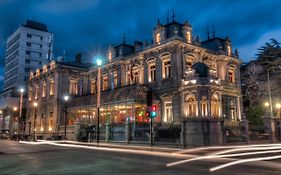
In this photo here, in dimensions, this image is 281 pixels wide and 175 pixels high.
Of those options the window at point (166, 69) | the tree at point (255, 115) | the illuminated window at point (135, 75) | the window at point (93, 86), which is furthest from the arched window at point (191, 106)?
the window at point (93, 86)

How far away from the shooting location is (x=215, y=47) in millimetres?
A: 41875

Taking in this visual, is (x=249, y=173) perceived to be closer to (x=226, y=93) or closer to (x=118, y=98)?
(x=118, y=98)

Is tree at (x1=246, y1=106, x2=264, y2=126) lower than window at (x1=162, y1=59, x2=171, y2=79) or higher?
lower

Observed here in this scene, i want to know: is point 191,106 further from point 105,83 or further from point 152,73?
point 105,83

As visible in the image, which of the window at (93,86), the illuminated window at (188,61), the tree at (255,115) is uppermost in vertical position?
the illuminated window at (188,61)

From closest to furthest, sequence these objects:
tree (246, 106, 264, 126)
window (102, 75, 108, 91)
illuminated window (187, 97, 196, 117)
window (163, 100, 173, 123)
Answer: illuminated window (187, 97, 196, 117), window (163, 100, 173, 123), tree (246, 106, 264, 126), window (102, 75, 108, 91)

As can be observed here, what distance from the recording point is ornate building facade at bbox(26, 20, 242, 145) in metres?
31.3

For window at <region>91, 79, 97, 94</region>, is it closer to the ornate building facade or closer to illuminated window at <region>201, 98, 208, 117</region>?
the ornate building facade

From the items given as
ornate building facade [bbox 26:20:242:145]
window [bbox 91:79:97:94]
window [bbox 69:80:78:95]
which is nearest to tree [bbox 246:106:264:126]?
ornate building facade [bbox 26:20:242:145]

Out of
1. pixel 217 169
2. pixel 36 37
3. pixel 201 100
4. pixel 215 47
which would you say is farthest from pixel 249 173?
pixel 36 37

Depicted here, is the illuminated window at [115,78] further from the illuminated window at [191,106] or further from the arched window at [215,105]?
the arched window at [215,105]

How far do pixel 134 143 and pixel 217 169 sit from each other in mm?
17327

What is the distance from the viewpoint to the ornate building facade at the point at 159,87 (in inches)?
1234

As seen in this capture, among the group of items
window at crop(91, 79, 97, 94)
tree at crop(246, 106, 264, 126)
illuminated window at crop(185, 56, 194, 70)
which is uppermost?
illuminated window at crop(185, 56, 194, 70)
